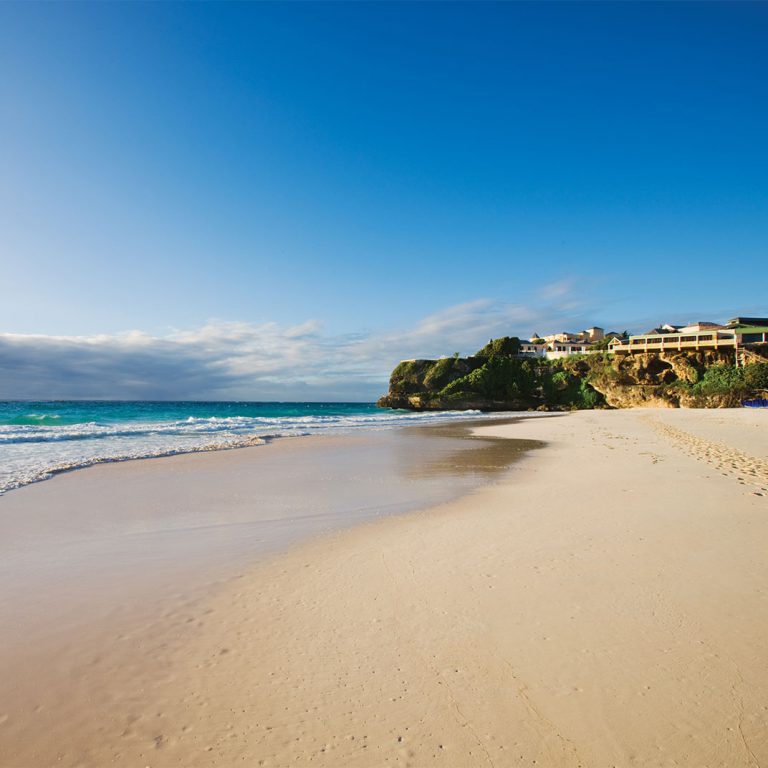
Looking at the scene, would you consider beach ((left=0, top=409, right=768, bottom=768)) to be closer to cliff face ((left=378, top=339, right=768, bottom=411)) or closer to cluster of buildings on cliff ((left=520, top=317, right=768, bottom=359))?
cliff face ((left=378, top=339, right=768, bottom=411))

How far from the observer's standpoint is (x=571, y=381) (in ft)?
201

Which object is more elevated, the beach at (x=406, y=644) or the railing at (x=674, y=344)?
the railing at (x=674, y=344)

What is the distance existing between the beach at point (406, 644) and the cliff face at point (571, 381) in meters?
50.3

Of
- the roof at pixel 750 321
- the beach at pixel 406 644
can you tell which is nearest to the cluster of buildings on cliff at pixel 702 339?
the roof at pixel 750 321

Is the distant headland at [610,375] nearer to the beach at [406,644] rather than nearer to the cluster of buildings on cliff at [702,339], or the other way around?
the cluster of buildings on cliff at [702,339]

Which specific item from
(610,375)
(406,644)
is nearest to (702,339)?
(610,375)

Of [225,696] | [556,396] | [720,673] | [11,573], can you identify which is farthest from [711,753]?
[556,396]

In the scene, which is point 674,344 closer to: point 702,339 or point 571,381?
point 702,339

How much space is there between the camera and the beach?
2750 mm

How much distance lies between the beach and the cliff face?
50.3 m

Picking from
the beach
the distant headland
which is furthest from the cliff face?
the beach

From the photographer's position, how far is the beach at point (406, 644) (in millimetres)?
2750

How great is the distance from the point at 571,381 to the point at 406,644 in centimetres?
6252

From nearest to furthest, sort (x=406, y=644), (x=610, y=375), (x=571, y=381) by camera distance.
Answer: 1. (x=406, y=644)
2. (x=610, y=375)
3. (x=571, y=381)
